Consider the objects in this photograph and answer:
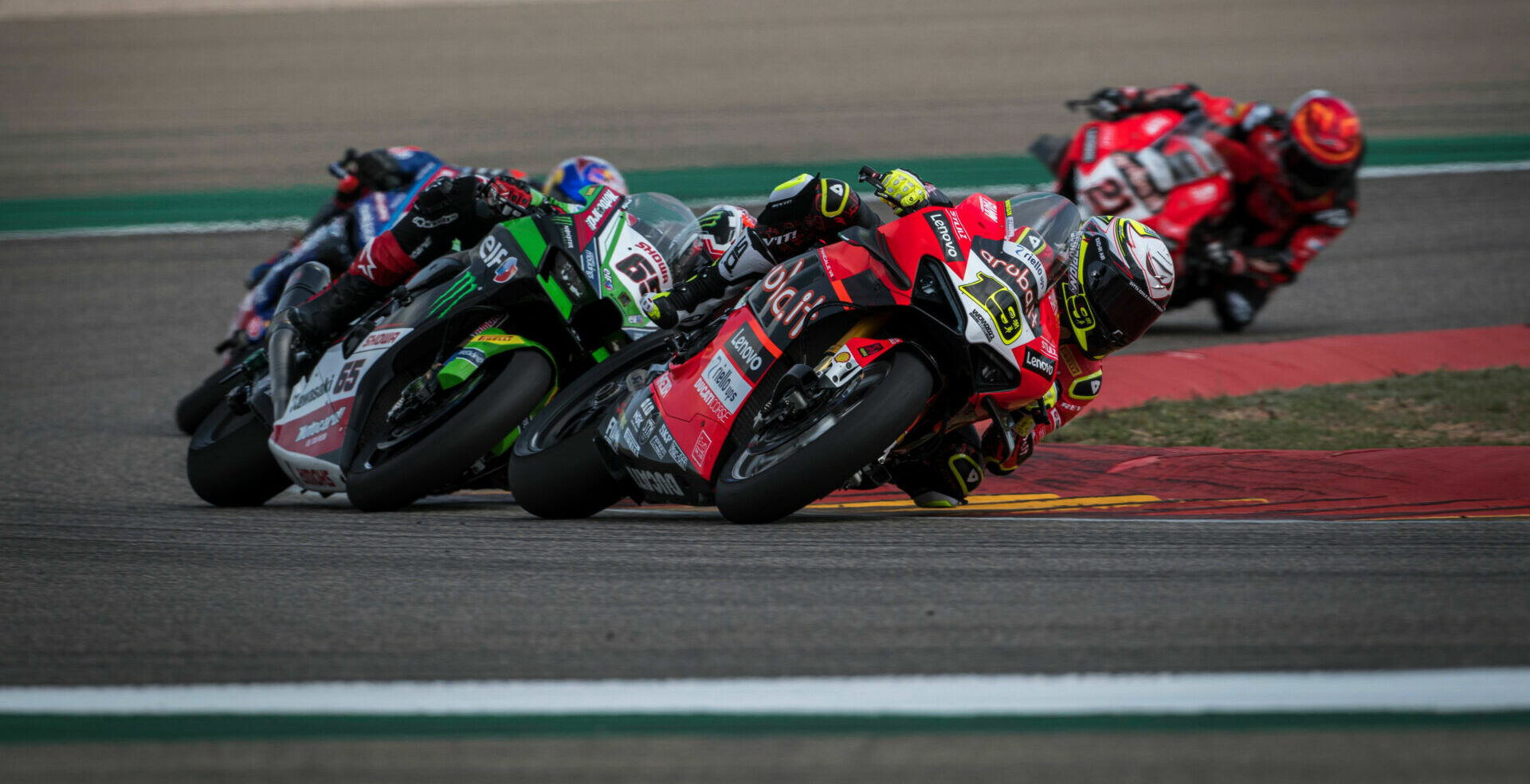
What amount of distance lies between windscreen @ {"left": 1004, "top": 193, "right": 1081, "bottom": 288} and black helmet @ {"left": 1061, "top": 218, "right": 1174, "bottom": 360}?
0.06 metres

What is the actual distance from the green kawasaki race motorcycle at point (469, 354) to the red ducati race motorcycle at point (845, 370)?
0.37 meters

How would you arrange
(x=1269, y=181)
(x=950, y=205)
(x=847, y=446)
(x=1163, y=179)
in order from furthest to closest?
(x=1269, y=181), (x=1163, y=179), (x=950, y=205), (x=847, y=446)

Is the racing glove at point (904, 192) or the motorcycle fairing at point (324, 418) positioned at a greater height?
the racing glove at point (904, 192)

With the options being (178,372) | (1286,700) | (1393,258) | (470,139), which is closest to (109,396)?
(178,372)

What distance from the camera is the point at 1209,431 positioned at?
7633 mm

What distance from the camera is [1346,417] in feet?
25.9

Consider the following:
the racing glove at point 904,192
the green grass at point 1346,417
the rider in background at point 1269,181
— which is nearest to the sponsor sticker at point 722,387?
the racing glove at point 904,192

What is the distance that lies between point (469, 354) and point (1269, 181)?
7170mm

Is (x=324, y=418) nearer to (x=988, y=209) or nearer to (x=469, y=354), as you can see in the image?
(x=469, y=354)

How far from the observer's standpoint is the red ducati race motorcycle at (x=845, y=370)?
16.0 ft

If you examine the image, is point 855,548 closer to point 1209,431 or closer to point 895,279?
point 895,279

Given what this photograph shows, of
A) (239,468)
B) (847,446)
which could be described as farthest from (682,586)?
(239,468)

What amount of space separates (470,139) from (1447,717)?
20355 mm

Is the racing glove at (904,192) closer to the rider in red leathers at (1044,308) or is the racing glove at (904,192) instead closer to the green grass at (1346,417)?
the rider in red leathers at (1044,308)
